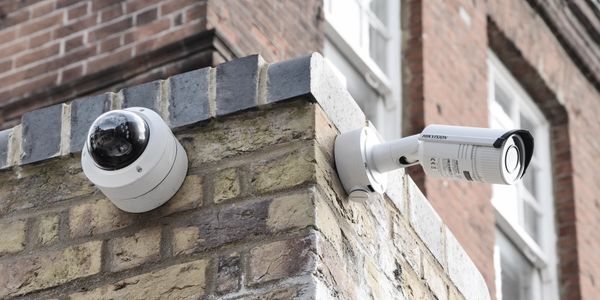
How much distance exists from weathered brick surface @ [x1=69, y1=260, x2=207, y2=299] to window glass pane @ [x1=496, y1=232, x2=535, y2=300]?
6140 mm

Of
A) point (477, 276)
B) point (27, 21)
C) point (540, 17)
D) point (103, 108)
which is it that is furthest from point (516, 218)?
point (103, 108)

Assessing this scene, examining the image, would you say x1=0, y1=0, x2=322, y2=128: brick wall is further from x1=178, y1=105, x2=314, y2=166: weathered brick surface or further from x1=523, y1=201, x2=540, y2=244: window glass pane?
x1=523, y1=201, x2=540, y2=244: window glass pane

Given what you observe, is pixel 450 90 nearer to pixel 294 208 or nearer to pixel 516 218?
pixel 516 218

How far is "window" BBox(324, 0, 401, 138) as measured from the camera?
912 centimetres

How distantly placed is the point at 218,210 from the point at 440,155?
0.67 metres

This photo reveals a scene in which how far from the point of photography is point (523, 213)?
10852 millimetres

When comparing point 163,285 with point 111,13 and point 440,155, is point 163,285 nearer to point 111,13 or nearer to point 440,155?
point 440,155

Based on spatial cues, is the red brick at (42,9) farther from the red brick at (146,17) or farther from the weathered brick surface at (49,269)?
the weathered brick surface at (49,269)

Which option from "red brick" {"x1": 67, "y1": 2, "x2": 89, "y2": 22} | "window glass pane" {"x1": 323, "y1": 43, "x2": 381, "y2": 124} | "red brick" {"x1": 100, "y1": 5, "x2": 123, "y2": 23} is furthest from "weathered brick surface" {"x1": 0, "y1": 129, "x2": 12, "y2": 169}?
"window glass pane" {"x1": 323, "y1": 43, "x2": 381, "y2": 124}

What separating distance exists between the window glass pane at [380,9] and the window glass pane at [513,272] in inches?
67.1

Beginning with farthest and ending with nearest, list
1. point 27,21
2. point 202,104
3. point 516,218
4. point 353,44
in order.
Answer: point 516,218
point 353,44
point 27,21
point 202,104

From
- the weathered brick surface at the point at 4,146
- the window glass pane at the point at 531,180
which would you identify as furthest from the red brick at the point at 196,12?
the window glass pane at the point at 531,180

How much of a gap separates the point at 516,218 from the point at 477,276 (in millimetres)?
5075

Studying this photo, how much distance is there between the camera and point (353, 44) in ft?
30.3
